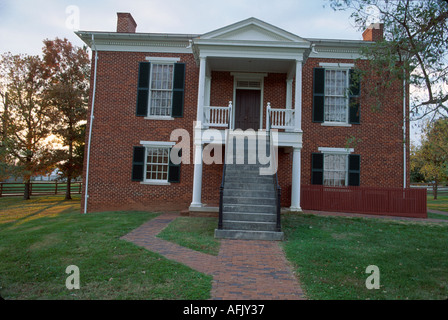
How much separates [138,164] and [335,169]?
8763 mm

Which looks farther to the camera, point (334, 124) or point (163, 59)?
point (163, 59)

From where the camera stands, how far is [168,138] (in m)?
13.7

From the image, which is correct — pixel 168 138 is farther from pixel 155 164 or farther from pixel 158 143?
pixel 155 164

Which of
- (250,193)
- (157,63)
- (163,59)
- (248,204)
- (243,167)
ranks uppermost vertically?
(163,59)

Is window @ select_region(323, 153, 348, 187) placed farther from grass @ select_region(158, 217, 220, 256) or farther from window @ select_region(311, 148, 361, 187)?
grass @ select_region(158, 217, 220, 256)

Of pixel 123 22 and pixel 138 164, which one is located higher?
pixel 123 22

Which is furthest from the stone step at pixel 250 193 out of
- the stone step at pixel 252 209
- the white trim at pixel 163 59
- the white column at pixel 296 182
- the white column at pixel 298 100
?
the white trim at pixel 163 59

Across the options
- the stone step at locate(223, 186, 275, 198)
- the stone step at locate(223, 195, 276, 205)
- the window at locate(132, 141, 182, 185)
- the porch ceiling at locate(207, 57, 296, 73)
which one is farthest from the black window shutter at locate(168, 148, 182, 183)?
the stone step at locate(223, 195, 276, 205)

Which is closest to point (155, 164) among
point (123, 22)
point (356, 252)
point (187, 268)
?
point (123, 22)

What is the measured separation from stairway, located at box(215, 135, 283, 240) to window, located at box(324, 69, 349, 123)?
16.1ft

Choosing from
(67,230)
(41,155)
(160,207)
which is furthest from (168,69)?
(41,155)

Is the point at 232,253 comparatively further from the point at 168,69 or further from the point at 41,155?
the point at 41,155

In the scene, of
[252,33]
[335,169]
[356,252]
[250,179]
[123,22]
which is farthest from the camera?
[123,22]
